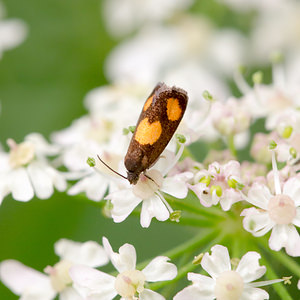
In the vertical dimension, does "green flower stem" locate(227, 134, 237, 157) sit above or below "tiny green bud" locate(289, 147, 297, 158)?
above

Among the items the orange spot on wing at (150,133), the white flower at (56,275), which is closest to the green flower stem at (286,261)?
the orange spot on wing at (150,133)

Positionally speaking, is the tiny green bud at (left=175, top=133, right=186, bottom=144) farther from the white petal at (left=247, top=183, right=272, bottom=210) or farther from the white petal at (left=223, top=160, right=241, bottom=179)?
the white petal at (left=247, top=183, right=272, bottom=210)

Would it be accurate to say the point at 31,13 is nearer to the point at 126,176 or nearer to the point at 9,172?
the point at 9,172

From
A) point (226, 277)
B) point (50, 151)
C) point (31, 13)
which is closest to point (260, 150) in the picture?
point (226, 277)

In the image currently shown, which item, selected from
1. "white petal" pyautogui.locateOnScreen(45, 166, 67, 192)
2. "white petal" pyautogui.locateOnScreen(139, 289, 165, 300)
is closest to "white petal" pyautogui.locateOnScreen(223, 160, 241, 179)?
"white petal" pyautogui.locateOnScreen(139, 289, 165, 300)

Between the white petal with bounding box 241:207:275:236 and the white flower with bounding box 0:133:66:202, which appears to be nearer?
the white petal with bounding box 241:207:275:236
